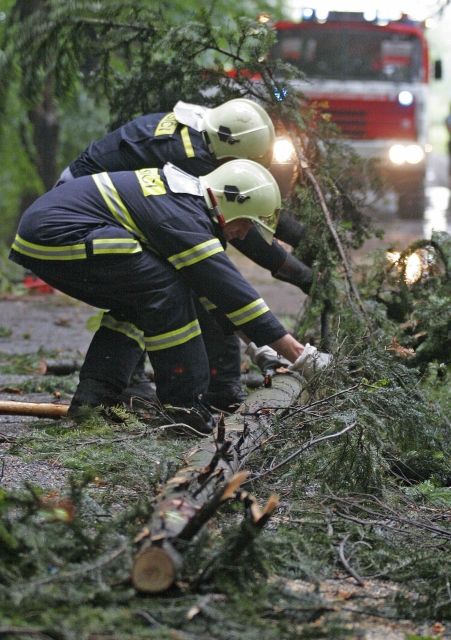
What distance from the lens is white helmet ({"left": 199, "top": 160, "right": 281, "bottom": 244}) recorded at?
4.85 m

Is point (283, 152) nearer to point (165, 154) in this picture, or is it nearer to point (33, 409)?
point (165, 154)

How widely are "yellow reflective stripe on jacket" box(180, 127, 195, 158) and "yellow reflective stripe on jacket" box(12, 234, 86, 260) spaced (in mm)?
946

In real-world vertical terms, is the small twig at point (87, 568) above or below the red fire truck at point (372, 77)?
below

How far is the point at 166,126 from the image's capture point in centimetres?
546

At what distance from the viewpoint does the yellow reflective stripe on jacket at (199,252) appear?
4621 millimetres

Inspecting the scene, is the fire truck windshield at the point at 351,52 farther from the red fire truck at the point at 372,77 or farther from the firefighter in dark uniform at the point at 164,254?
the firefighter in dark uniform at the point at 164,254

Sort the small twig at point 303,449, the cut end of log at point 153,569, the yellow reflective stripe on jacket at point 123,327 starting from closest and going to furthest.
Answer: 1. the cut end of log at point 153,569
2. the small twig at point 303,449
3. the yellow reflective stripe on jacket at point 123,327

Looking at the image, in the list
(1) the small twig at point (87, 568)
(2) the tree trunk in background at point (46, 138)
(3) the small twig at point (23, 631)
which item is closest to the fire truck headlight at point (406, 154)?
(2) the tree trunk in background at point (46, 138)

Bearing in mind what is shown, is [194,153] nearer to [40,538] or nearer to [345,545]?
[345,545]

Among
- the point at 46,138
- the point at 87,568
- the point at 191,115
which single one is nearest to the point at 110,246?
the point at 191,115

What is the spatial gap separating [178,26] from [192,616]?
4.22 m

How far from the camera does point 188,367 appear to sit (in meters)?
4.80

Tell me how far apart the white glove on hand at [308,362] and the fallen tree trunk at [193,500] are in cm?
57

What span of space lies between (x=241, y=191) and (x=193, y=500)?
7.06 feet
